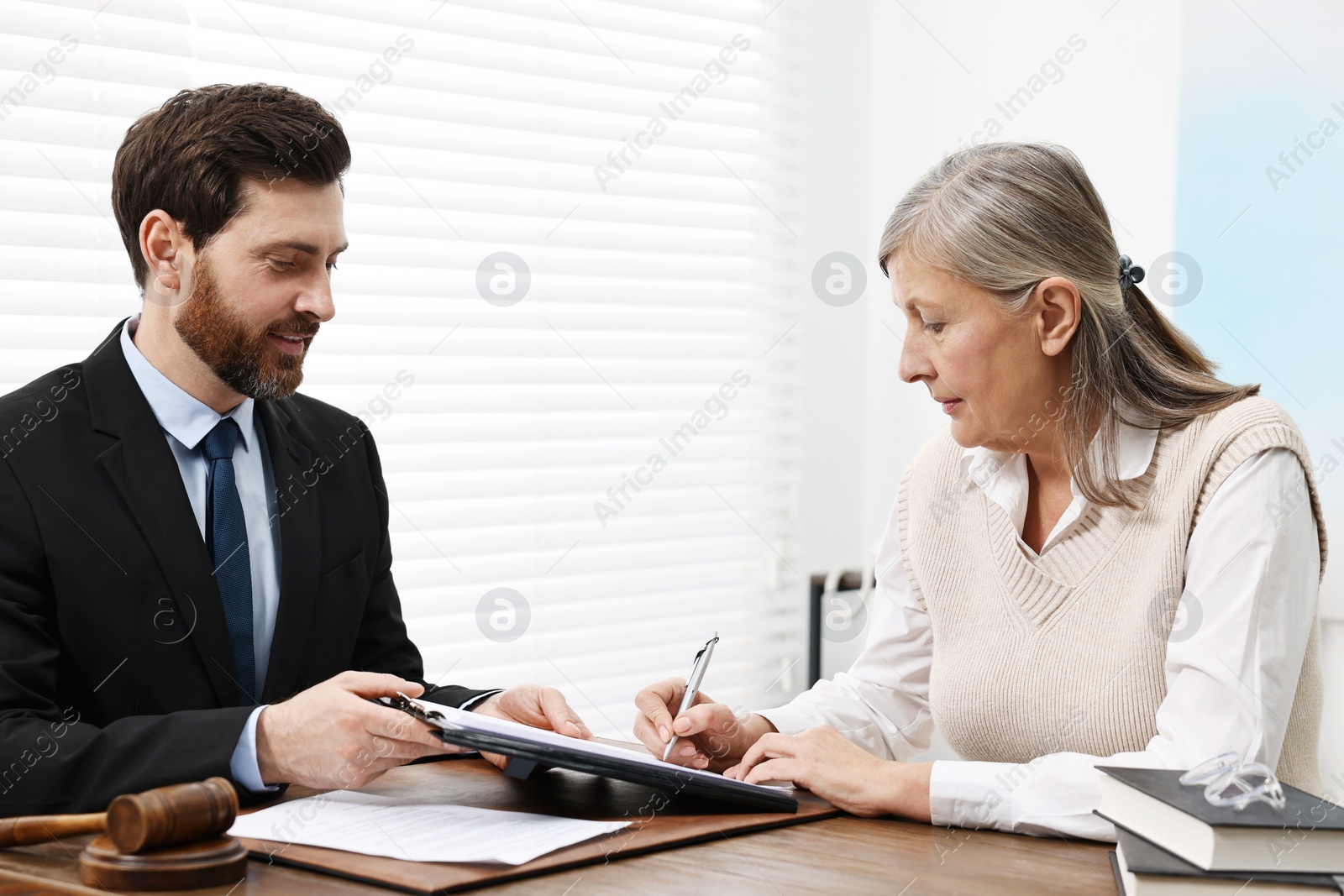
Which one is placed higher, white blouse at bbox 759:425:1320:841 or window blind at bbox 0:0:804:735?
window blind at bbox 0:0:804:735

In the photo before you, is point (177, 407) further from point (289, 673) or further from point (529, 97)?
point (529, 97)

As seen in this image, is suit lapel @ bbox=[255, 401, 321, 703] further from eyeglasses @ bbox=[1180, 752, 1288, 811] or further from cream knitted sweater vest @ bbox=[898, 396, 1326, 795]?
eyeglasses @ bbox=[1180, 752, 1288, 811]

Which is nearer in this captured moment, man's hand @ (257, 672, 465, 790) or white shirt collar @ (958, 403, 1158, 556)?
man's hand @ (257, 672, 465, 790)

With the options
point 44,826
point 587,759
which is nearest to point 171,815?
point 44,826

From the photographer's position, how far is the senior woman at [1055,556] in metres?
1.32

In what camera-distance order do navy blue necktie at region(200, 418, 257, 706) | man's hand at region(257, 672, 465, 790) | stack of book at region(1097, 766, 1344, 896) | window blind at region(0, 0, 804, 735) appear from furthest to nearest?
window blind at region(0, 0, 804, 735) < navy blue necktie at region(200, 418, 257, 706) < man's hand at region(257, 672, 465, 790) < stack of book at region(1097, 766, 1344, 896)

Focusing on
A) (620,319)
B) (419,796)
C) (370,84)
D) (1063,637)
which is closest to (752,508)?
(620,319)

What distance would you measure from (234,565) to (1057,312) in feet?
3.87

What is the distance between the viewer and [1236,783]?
1026 millimetres

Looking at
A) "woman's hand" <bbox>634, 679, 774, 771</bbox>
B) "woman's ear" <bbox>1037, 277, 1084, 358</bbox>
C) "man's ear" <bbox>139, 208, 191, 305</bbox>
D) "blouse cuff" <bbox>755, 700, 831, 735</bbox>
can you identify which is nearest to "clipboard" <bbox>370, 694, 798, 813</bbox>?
"woman's hand" <bbox>634, 679, 774, 771</bbox>

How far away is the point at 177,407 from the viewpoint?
1.63 metres

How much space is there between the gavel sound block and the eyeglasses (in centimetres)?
86

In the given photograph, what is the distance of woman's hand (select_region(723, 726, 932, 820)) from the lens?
1.30 m

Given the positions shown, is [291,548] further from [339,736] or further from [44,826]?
[44,826]
